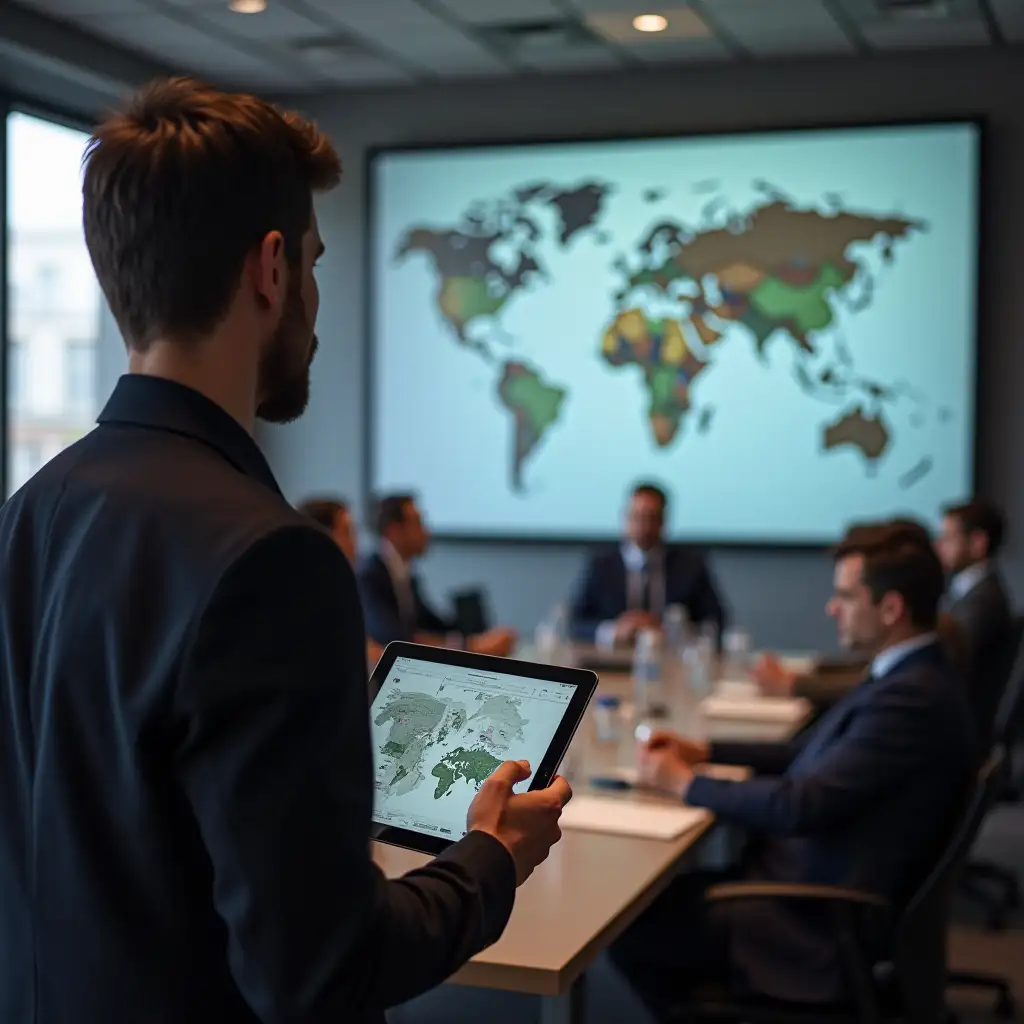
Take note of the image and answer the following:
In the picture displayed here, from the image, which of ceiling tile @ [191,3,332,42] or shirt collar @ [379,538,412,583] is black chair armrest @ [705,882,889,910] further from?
ceiling tile @ [191,3,332,42]

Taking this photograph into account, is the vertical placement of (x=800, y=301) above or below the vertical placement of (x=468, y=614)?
above

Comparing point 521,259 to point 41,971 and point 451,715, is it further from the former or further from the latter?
point 41,971

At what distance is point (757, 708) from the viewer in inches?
162

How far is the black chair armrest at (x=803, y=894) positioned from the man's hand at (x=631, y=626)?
7.89 ft

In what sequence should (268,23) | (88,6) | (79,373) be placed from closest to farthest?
(88,6) → (268,23) → (79,373)

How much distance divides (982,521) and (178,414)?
15.4ft

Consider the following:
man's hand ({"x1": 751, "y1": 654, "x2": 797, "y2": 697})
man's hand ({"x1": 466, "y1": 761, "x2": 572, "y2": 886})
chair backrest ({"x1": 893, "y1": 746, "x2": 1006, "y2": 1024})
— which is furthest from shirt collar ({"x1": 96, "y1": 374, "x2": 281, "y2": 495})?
man's hand ({"x1": 751, "y1": 654, "x2": 797, "y2": 697})

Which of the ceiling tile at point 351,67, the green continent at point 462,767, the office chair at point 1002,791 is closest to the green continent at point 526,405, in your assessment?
the ceiling tile at point 351,67

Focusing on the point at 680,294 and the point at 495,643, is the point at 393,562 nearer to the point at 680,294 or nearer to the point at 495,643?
the point at 495,643

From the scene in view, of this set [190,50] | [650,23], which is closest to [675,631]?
[650,23]

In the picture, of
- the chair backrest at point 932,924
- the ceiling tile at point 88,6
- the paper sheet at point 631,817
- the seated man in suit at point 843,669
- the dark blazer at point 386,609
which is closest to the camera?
the chair backrest at point 932,924

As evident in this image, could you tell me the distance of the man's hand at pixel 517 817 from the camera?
1.25 m

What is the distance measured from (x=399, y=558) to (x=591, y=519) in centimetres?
178

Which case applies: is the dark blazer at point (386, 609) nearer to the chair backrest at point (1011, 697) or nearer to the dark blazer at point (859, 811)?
the chair backrest at point (1011, 697)
